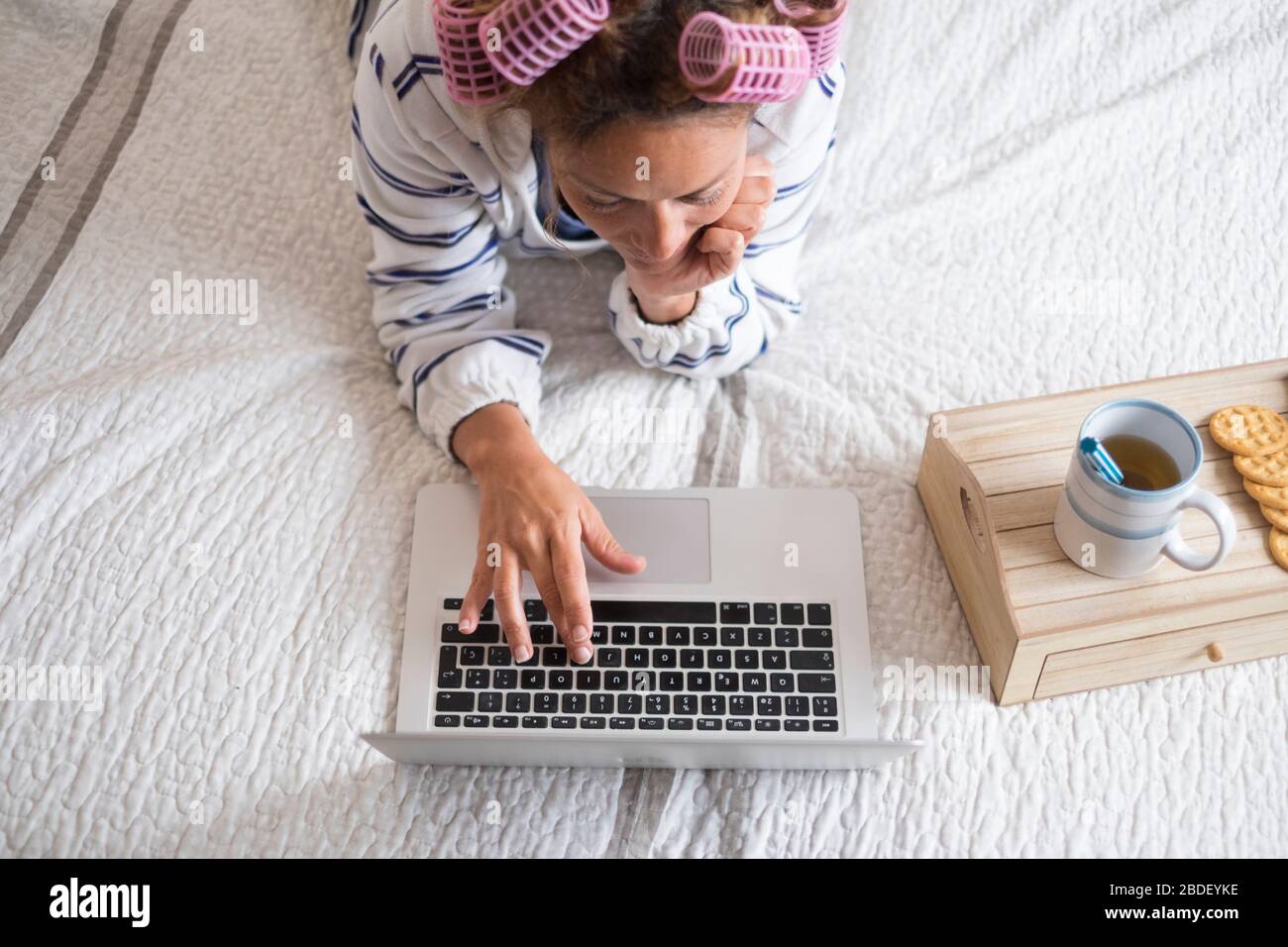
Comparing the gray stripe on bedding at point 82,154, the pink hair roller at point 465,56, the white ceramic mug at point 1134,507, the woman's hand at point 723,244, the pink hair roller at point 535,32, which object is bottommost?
the white ceramic mug at point 1134,507

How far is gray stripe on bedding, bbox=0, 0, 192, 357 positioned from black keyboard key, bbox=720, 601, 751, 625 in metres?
0.61

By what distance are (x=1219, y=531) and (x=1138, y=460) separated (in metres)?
0.06

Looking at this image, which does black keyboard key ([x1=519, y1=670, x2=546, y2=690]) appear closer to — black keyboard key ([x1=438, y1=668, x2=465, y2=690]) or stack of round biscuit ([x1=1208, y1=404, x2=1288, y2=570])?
black keyboard key ([x1=438, y1=668, x2=465, y2=690])

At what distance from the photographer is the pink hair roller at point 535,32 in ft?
1.65

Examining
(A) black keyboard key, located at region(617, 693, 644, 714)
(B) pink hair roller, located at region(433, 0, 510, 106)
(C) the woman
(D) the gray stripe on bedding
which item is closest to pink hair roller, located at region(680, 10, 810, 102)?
(C) the woman

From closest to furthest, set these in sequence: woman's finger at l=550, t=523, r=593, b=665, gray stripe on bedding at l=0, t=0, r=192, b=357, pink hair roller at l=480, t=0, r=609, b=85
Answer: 1. pink hair roller at l=480, t=0, r=609, b=85
2. woman's finger at l=550, t=523, r=593, b=665
3. gray stripe on bedding at l=0, t=0, r=192, b=357

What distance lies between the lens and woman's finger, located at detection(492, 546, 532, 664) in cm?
71

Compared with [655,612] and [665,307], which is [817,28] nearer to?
[665,307]

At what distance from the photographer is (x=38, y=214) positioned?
923mm

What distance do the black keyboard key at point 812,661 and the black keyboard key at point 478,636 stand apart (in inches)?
7.8

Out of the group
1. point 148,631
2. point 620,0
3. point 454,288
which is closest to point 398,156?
point 454,288

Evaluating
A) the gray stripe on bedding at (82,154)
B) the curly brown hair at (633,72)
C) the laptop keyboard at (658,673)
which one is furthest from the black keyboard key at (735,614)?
the gray stripe on bedding at (82,154)

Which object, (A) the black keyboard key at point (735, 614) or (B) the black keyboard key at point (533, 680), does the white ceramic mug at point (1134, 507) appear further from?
(B) the black keyboard key at point (533, 680)
